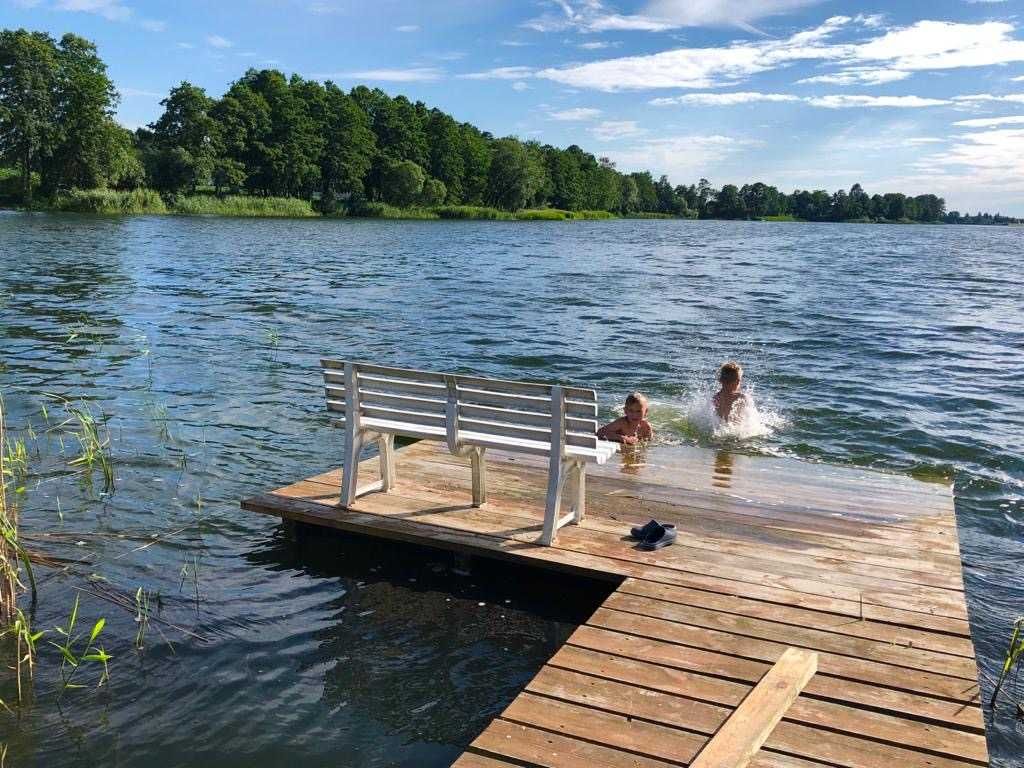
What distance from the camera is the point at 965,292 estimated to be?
1342 inches

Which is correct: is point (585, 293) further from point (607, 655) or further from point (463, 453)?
point (607, 655)

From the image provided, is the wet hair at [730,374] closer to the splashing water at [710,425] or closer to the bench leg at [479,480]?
the splashing water at [710,425]

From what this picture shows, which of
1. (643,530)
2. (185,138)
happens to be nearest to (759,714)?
(643,530)

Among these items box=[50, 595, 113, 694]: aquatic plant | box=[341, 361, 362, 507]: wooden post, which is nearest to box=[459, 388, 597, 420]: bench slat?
box=[341, 361, 362, 507]: wooden post

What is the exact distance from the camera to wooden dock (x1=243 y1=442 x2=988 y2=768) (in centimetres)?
432

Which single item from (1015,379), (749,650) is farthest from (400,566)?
(1015,379)

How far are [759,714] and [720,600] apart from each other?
140 centimetres

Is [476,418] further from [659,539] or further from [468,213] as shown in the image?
[468,213]

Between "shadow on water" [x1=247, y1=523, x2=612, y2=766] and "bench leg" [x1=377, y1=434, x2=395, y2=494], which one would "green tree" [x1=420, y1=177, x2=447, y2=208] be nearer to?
"bench leg" [x1=377, y1=434, x2=395, y2=494]

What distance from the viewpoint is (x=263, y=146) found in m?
97.8

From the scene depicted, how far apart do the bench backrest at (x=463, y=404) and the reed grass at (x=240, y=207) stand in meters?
77.7

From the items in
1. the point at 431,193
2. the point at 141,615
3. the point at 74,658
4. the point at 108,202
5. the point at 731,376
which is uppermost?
the point at 431,193

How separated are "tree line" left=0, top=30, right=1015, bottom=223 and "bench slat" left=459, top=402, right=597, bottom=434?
83.3 m

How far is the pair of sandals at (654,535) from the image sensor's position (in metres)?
6.65
